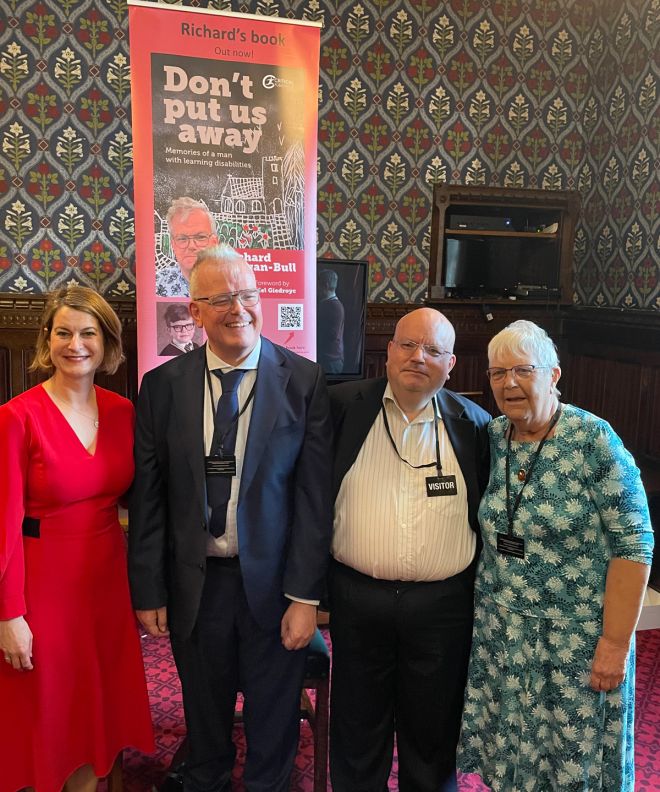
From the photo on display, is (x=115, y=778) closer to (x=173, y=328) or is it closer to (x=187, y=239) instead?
(x=173, y=328)

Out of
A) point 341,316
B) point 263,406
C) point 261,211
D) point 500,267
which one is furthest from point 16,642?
point 500,267

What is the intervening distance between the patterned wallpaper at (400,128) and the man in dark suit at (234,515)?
3218mm

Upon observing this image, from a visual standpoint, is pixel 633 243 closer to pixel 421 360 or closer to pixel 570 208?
pixel 570 208

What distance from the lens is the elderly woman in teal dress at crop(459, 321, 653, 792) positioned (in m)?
1.62

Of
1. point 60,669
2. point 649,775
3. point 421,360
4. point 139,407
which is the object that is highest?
point 421,360

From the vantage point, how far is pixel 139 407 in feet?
5.91

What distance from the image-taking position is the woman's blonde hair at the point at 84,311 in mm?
1840

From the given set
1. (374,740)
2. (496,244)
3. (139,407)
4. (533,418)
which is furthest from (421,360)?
(496,244)

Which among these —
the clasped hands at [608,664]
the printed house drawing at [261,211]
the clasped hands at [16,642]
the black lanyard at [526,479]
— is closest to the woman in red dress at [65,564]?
the clasped hands at [16,642]

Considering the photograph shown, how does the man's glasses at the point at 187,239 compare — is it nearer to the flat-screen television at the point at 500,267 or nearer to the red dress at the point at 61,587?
the red dress at the point at 61,587

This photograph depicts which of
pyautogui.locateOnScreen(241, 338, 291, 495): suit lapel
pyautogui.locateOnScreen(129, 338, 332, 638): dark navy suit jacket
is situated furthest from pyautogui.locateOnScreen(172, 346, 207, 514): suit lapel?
pyautogui.locateOnScreen(241, 338, 291, 495): suit lapel

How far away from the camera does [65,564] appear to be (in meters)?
1.77

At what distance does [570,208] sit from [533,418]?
13.6 ft

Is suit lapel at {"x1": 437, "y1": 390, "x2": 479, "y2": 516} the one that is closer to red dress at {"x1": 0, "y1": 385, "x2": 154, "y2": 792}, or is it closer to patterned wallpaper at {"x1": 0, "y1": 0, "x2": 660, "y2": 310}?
red dress at {"x1": 0, "y1": 385, "x2": 154, "y2": 792}
